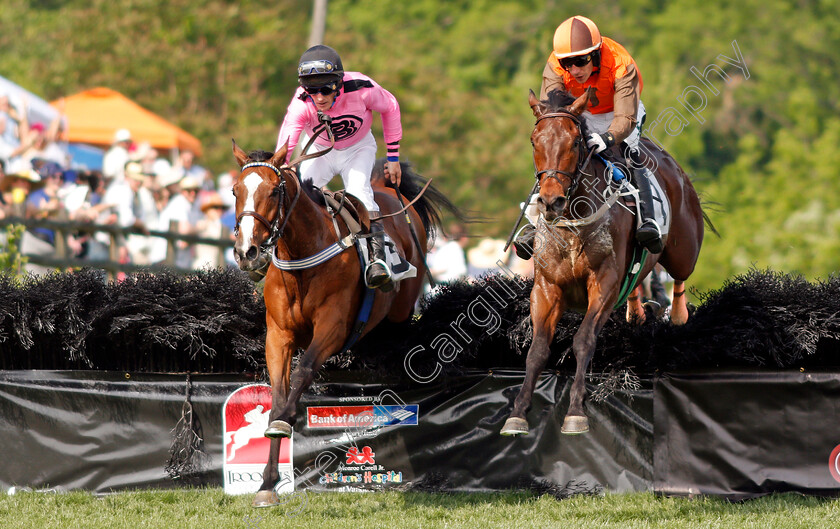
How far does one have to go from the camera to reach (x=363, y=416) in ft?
24.0

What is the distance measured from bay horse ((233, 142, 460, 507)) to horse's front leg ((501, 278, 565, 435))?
1.14m

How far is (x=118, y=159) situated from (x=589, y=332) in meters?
9.47

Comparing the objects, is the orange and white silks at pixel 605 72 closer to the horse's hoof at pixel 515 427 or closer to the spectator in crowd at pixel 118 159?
the horse's hoof at pixel 515 427

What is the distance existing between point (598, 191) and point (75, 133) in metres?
12.3

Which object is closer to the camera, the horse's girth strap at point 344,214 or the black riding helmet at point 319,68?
the black riding helmet at point 319,68

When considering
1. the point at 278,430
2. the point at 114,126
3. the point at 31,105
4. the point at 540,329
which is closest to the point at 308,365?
the point at 278,430

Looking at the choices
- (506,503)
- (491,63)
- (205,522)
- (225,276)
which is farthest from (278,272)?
(491,63)

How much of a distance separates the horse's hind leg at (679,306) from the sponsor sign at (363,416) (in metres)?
2.27

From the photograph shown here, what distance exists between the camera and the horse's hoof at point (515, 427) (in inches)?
236

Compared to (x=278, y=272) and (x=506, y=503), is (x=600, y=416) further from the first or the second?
(x=278, y=272)

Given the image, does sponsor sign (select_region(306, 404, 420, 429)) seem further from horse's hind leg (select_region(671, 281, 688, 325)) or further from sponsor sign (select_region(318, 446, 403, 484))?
horse's hind leg (select_region(671, 281, 688, 325))

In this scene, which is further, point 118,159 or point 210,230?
point 118,159

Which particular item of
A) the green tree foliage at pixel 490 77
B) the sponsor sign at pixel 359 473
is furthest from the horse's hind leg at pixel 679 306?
the green tree foliage at pixel 490 77

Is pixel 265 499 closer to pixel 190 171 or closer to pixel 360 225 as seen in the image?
pixel 360 225
